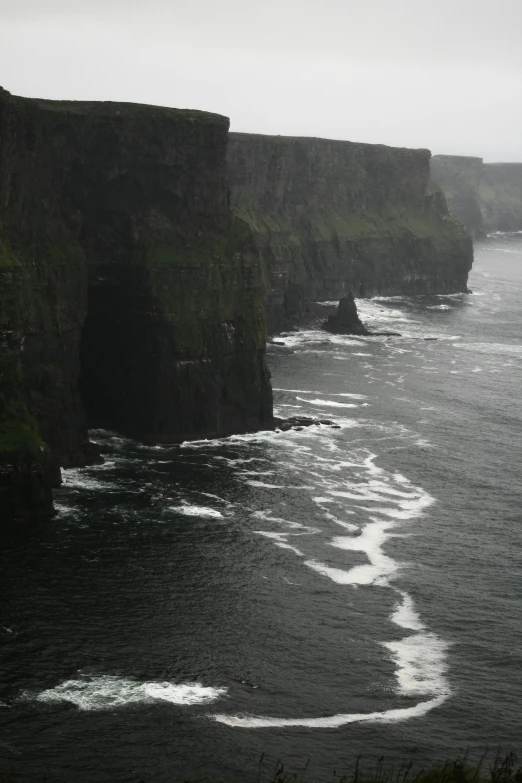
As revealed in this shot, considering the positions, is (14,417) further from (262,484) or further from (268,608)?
(268,608)

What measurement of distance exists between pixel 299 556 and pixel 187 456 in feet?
83.3

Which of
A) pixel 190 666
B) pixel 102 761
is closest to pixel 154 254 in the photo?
pixel 190 666

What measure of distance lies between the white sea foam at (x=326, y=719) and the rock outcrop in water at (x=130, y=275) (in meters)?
43.3

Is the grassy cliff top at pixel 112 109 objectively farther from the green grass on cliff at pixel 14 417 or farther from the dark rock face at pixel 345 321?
the dark rock face at pixel 345 321

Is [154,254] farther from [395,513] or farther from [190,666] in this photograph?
[190,666]

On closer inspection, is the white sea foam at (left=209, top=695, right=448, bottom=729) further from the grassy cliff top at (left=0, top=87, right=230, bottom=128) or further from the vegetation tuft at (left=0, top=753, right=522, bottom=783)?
the grassy cliff top at (left=0, top=87, right=230, bottom=128)

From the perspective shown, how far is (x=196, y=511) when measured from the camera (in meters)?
95.1

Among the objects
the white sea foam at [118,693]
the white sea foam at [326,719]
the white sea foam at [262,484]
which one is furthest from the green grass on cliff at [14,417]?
the white sea foam at [326,719]

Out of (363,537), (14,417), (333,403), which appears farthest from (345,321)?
(14,417)

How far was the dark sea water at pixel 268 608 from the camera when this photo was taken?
6197 centimetres

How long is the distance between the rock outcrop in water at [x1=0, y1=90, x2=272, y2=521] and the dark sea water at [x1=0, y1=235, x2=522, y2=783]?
451 centimetres

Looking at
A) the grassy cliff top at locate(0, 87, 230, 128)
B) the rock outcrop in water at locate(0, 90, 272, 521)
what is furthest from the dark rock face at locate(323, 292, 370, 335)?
the grassy cliff top at locate(0, 87, 230, 128)

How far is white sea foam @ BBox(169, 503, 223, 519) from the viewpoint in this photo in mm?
94194

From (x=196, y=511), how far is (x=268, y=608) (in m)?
18.3
